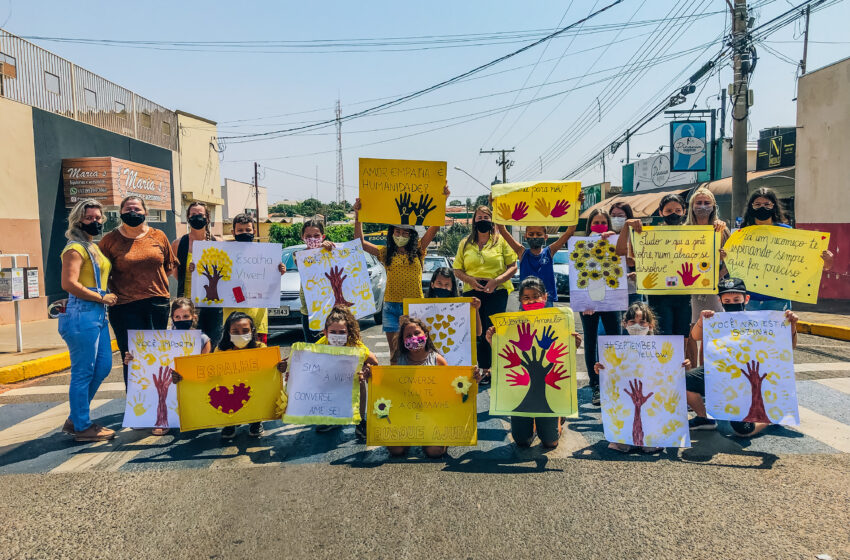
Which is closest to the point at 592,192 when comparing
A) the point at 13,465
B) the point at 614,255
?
the point at 614,255

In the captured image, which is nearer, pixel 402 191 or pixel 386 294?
pixel 386 294

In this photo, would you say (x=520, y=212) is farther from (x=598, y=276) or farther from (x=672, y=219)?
(x=672, y=219)

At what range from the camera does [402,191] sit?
5.87 m

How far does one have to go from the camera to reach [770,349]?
4742 mm

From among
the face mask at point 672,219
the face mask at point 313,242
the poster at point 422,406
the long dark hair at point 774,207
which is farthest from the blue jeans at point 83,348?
the long dark hair at point 774,207

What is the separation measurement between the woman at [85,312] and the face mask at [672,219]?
489 cm

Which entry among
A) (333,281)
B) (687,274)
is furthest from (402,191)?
(687,274)

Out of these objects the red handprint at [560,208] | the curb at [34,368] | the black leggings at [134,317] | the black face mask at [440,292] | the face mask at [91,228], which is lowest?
the curb at [34,368]

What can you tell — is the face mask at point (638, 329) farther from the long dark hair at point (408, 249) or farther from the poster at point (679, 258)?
the long dark hair at point (408, 249)

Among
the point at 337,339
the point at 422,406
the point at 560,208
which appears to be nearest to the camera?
the point at 422,406

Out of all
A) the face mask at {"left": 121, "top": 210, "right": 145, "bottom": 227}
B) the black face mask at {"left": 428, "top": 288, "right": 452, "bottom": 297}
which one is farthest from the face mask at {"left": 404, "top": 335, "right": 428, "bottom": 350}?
the face mask at {"left": 121, "top": 210, "right": 145, "bottom": 227}

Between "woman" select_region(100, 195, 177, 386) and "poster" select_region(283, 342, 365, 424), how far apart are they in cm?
145

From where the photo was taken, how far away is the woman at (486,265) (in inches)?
226

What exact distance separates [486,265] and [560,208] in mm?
917
